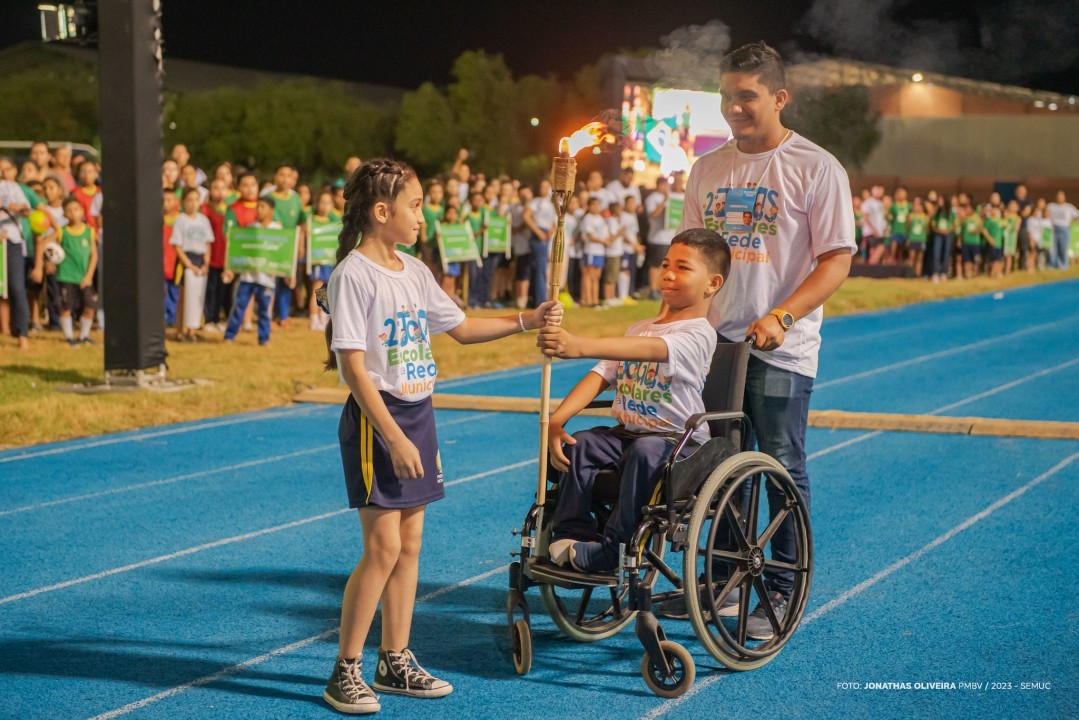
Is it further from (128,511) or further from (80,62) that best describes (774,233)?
(80,62)

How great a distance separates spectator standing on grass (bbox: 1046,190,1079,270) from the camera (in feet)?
116

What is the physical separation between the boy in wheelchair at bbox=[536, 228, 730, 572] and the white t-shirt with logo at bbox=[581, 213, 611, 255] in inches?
603

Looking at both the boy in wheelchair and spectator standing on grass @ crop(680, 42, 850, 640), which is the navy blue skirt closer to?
the boy in wheelchair

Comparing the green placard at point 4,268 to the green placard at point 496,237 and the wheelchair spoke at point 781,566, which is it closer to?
the green placard at point 496,237

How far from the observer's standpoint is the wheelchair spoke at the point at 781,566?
4.80m

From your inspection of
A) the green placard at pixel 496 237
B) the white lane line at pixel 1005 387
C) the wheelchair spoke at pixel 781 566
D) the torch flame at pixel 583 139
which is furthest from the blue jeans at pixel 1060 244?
the torch flame at pixel 583 139

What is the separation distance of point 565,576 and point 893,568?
2.30 meters

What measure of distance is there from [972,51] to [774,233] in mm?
3284

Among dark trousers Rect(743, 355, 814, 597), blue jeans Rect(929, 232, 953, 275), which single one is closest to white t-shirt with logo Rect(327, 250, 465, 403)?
dark trousers Rect(743, 355, 814, 597)

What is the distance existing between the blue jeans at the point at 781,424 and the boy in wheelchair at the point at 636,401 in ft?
1.29

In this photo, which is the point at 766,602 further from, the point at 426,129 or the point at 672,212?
the point at 426,129

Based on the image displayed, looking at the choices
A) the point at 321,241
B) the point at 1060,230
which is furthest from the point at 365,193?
the point at 1060,230

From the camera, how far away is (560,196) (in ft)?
15.3

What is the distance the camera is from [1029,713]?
4.27 metres
